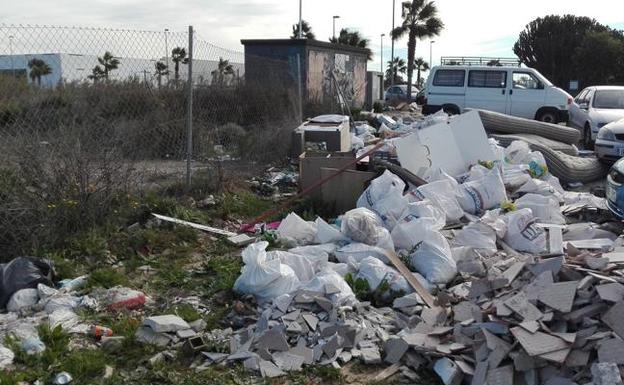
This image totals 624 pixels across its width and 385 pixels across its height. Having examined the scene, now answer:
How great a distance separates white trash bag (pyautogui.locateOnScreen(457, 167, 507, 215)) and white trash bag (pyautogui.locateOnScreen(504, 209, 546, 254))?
0.84 meters

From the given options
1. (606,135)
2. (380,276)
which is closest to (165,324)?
(380,276)

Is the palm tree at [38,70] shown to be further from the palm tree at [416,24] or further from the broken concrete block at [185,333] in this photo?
the palm tree at [416,24]

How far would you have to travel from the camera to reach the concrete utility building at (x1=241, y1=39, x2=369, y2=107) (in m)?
13.8

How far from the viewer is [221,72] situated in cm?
1080

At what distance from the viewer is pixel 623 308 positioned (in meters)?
3.60

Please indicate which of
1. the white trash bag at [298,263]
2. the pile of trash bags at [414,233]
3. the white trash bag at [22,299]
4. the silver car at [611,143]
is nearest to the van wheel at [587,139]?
the silver car at [611,143]

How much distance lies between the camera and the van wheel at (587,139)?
14086 millimetres

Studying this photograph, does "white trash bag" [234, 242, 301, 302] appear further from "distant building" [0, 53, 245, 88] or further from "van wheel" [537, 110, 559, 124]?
"van wheel" [537, 110, 559, 124]

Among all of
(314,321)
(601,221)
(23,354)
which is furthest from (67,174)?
(601,221)

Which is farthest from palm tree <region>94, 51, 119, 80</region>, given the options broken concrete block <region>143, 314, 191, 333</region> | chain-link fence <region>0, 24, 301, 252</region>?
broken concrete block <region>143, 314, 191, 333</region>

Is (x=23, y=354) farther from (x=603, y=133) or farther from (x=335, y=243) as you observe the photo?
(x=603, y=133)

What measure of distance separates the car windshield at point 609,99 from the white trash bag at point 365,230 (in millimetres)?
10650

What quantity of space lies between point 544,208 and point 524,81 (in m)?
12.3

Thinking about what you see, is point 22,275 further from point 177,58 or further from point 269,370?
point 177,58
